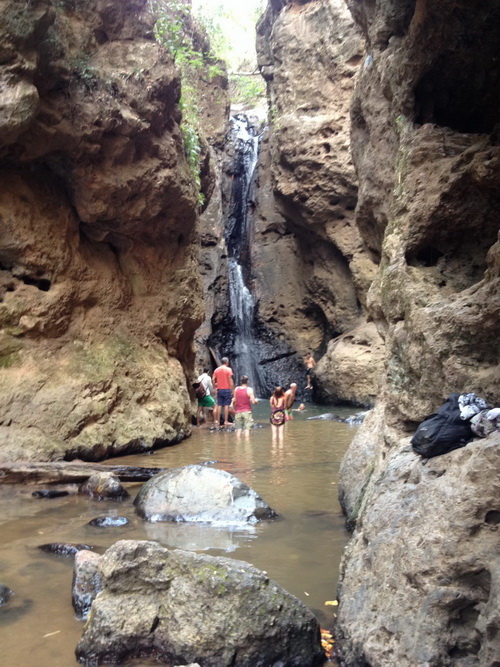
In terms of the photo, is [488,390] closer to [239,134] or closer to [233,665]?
[233,665]

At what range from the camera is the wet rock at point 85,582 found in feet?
13.0

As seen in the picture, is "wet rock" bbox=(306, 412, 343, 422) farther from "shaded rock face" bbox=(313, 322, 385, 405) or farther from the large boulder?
the large boulder

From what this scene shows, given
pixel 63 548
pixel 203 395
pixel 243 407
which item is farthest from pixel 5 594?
pixel 203 395

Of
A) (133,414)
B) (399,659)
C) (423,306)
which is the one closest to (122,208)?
(133,414)

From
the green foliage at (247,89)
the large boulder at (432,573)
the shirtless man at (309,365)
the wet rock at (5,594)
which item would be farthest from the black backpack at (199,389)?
the green foliage at (247,89)

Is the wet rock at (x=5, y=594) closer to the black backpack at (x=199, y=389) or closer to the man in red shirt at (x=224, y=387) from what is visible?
the man in red shirt at (x=224, y=387)

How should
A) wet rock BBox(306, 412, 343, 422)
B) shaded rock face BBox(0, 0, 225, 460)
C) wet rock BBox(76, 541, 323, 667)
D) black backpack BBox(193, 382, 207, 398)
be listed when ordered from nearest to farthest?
wet rock BBox(76, 541, 323, 667) < shaded rock face BBox(0, 0, 225, 460) < black backpack BBox(193, 382, 207, 398) < wet rock BBox(306, 412, 343, 422)

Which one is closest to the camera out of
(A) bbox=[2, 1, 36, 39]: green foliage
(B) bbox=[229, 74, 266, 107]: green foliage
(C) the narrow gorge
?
(C) the narrow gorge

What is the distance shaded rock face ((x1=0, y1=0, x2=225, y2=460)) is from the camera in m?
8.90

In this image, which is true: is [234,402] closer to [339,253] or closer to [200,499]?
[200,499]

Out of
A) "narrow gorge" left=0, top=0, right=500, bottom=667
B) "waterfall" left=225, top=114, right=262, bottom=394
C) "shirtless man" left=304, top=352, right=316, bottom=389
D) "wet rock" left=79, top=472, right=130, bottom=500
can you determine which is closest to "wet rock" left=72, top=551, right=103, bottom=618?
"narrow gorge" left=0, top=0, right=500, bottom=667

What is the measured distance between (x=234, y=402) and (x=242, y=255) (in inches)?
549

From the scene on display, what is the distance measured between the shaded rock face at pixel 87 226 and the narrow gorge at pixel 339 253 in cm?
4

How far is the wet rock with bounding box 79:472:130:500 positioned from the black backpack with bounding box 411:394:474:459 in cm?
445
